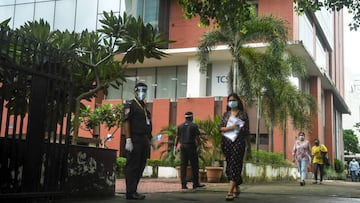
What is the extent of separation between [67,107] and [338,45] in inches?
2051

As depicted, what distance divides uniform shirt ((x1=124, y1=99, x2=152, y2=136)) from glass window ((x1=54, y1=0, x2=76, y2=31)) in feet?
89.2

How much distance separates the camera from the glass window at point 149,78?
34.2m

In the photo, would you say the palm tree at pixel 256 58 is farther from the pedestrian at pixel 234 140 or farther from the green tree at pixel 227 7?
the pedestrian at pixel 234 140

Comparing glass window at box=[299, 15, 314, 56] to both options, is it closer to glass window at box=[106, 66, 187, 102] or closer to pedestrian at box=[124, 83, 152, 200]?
glass window at box=[106, 66, 187, 102]

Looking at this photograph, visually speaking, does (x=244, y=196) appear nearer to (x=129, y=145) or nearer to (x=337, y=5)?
(x=129, y=145)

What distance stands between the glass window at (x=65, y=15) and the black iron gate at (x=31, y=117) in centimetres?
2828

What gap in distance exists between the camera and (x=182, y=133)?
11.5m

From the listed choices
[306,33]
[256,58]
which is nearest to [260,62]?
[256,58]

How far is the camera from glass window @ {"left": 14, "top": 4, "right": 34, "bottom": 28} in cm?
3494

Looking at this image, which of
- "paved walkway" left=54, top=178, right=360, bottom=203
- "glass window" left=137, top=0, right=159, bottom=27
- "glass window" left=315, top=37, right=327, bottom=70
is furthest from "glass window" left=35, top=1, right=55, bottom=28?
"paved walkway" left=54, top=178, right=360, bottom=203

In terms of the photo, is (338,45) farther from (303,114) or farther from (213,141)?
(213,141)

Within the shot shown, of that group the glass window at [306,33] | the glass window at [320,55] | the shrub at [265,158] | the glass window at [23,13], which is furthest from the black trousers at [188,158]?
the glass window at [320,55]

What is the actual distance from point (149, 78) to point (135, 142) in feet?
88.6

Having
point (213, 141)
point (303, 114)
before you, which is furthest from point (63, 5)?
point (213, 141)
